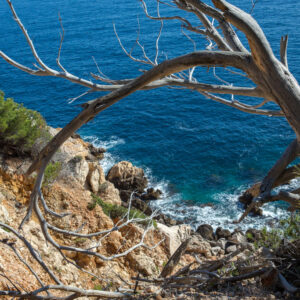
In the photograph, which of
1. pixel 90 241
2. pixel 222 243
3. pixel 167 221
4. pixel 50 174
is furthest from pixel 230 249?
pixel 50 174

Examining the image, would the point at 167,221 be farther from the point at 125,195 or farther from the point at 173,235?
the point at 173,235

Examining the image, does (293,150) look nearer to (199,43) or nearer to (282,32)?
(199,43)

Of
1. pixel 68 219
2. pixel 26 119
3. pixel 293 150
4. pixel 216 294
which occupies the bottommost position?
pixel 216 294

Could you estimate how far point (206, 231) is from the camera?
1883 centimetres

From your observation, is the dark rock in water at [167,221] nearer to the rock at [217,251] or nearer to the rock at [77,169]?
the rock at [217,251]

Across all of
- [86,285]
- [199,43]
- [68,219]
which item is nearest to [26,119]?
[68,219]

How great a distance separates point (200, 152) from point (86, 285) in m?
17.7

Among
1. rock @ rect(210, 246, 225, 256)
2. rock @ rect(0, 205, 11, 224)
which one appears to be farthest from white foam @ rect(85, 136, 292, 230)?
rock @ rect(0, 205, 11, 224)

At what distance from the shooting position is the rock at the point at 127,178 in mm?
22391

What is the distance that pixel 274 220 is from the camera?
1942 centimetres

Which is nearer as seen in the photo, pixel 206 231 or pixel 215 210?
pixel 206 231

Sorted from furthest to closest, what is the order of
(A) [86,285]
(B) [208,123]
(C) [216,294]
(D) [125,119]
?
1. (D) [125,119]
2. (B) [208,123]
3. (A) [86,285]
4. (C) [216,294]

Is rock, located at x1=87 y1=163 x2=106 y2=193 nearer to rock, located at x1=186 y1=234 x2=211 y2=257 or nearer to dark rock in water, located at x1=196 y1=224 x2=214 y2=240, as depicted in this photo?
rock, located at x1=186 y1=234 x2=211 y2=257

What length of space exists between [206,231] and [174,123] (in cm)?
1318
